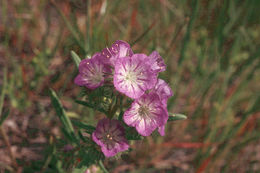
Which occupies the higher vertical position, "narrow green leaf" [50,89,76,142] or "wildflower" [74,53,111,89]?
"wildflower" [74,53,111,89]

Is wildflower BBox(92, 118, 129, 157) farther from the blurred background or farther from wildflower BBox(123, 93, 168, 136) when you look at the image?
the blurred background

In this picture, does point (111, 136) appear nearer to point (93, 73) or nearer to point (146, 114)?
point (146, 114)

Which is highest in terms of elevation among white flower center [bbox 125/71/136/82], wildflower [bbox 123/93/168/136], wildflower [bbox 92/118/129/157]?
white flower center [bbox 125/71/136/82]

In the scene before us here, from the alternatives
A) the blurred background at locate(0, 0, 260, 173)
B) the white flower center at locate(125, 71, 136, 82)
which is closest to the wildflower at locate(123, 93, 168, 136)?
the white flower center at locate(125, 71, 136, 82)

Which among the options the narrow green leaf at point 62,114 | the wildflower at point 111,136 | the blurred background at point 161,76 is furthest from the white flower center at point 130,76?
the blurred background at point 161,76

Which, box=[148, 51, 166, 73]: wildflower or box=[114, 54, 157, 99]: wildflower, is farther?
box=[148, 51, 166, 73]: wildflower

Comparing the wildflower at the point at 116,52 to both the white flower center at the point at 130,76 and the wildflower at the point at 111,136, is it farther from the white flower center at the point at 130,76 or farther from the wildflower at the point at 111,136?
the wildflower at the point at 111,136
